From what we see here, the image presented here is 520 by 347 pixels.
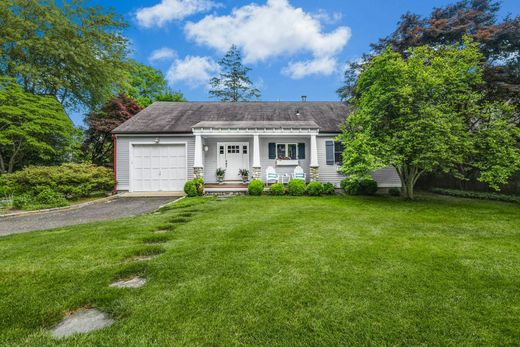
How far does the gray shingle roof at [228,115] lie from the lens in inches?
483

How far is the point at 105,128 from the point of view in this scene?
14.9 meters

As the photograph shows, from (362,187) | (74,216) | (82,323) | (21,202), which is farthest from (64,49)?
(362,187)

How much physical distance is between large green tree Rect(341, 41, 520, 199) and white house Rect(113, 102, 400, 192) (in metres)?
3.51

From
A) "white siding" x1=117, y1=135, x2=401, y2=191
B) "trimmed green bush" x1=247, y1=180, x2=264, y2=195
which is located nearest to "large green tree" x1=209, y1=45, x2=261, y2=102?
"white siding" x1=117, y1=135, x2=401, y2=191

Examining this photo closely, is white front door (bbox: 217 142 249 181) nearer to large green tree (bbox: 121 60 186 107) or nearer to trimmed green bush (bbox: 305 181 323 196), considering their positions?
trimmed green bush (bbox: 305 181 323 196)

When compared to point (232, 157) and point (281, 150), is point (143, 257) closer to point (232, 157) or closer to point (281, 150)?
point (232, 157)

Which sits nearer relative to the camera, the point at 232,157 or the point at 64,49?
the point at 232,157

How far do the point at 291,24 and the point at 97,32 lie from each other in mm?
14131

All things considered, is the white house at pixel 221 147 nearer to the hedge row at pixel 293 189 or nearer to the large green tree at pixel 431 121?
the hedge row at pixel 293 189

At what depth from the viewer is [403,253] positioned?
Result: 3.55m

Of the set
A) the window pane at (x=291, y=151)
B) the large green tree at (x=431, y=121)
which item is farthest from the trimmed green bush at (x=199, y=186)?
the large green tree at (x=431, y=121)

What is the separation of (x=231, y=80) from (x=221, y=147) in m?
16.4

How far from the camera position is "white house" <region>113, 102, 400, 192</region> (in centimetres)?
1168

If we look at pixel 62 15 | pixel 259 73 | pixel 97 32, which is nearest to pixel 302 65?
pixel 259 73
